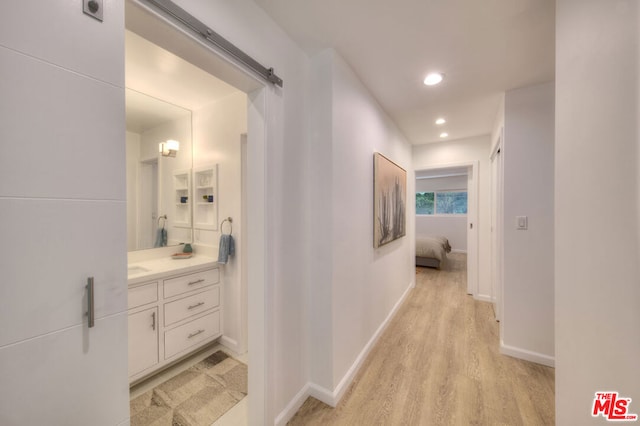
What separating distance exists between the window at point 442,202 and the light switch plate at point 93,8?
8.17m

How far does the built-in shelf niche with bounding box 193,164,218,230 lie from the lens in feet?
7.79

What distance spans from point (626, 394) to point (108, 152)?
5.93 ft

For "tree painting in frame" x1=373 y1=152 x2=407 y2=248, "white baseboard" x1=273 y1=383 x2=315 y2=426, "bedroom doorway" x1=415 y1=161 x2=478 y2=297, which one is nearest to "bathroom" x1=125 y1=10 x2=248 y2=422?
"white baseboard" x1=273 y1=383 x2=315 y2=426

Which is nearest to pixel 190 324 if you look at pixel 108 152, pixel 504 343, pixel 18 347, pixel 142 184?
pixel 142 184

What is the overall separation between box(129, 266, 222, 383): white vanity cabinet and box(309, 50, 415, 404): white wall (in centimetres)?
112

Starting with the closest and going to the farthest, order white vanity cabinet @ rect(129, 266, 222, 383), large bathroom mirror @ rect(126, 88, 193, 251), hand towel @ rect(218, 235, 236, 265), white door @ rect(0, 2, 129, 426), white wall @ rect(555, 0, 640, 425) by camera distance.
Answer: white door @ rect(0, 2, 129, 426) < white wall @ rect(555, 0, 640, 425) < white vanity cabinet @ rect(129, 266, 222, 383) < large bathroom mirror @ rect(126, 88, 193, 251) < hand towel @ rect(218, 235, 236, 265)

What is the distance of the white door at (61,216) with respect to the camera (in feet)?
1.87

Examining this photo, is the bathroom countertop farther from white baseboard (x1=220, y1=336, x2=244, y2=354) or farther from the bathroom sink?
white baseboard (x1=220, y1=336, x2=244, y2=354)

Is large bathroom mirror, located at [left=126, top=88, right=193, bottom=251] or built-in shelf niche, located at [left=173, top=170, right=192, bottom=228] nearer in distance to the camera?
large bathroom mirror, located at [left=126, top=88, right=193, bottom=251]

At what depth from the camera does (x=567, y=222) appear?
996 millimetres

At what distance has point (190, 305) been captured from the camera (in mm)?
2062

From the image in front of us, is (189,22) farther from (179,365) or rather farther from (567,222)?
(179,365)

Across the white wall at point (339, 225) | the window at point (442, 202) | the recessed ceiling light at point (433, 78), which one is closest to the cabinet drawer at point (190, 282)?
the white wall at point (339, 225)

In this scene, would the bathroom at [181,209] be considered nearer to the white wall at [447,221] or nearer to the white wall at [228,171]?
the white wall at [228,171]
